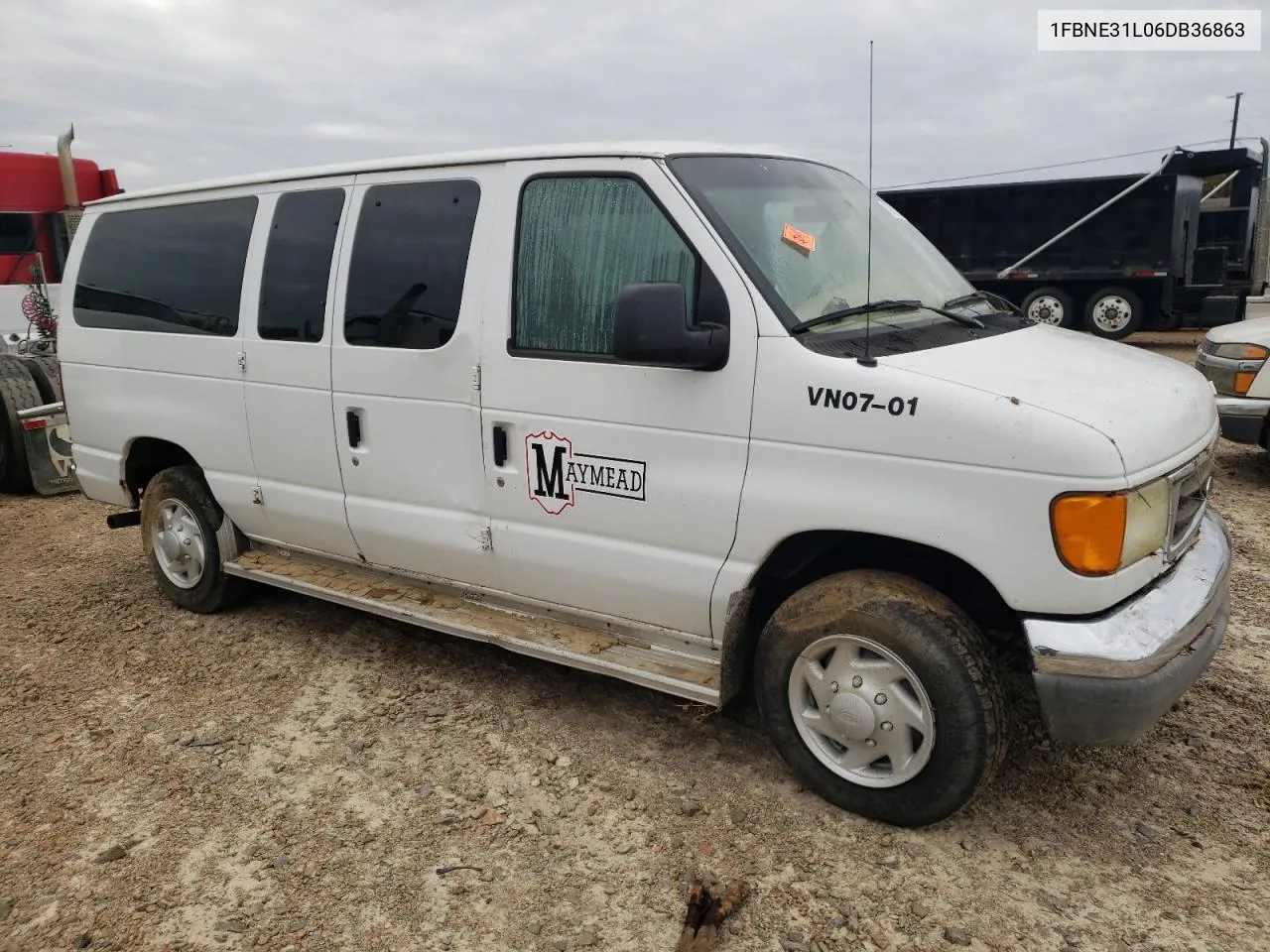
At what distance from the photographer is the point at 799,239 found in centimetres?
331

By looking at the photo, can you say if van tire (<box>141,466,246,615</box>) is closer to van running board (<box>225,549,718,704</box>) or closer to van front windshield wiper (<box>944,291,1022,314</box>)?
van running board (<box>225,549,718,704</box>)

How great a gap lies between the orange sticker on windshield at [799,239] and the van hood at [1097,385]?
60 cm

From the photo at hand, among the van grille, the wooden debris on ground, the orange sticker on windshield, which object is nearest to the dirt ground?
the wooden debris on ground

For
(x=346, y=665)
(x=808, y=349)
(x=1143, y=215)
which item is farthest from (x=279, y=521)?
(x=1143, y=215)

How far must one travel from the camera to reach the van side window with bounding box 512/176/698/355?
129 inches

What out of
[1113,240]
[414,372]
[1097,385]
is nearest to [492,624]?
[414,372]

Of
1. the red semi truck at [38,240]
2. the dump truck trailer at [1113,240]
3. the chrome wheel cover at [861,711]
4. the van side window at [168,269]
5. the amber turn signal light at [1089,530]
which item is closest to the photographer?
the amber turn signal light at [1089,530]

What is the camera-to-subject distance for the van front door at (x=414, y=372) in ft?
12.1

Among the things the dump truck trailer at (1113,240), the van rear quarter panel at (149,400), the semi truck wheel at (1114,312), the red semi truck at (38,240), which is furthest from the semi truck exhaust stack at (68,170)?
the semi truck wheel at (1114,312)

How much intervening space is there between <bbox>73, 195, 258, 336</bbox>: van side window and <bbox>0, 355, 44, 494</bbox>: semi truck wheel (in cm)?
336

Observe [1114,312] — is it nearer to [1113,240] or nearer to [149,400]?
[1113,240]

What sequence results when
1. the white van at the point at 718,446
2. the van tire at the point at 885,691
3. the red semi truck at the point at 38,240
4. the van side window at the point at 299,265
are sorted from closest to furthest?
the white van at the point at 718,446 → the van tire at the point at 885,691 → the van side window at the point at 299,265 → the red semi truck at the point at 38,240

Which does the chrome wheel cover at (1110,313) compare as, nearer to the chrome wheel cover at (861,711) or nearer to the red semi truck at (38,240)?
A: the red semi truck at (38,240)

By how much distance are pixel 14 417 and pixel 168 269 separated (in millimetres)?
4126
